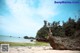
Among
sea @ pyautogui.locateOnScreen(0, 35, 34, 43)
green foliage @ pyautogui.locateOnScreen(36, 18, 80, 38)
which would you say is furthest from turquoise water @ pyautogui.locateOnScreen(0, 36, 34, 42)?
green foliage @ pyautogui.locateOnScreen(36, 18, 80, 38)

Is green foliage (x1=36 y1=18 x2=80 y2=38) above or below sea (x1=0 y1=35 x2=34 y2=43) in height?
above

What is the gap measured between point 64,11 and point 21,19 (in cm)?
62

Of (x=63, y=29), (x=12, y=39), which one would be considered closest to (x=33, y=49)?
(x=12, y=39)

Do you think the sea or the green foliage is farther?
the green foliage

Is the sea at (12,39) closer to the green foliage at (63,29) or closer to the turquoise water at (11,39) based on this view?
the turquoise water at (11,39)

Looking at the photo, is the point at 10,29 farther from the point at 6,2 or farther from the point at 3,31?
the point at 6,2

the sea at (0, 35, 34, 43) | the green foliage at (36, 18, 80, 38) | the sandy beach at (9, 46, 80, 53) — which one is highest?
the green foliage at (36, 18, 80, 38)

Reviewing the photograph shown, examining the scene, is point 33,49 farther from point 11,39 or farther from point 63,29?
point 63,29

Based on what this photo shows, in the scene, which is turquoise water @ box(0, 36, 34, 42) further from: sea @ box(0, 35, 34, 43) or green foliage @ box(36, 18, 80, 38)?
green foliage @ box(36, 18, 80, 38)

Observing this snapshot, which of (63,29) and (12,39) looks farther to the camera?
(63,29)

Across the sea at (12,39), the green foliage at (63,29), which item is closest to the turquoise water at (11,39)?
the sea at (12,39)

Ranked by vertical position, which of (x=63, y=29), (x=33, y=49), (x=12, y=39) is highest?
(x=63, y=29)

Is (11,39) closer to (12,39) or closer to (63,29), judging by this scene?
(12,39)

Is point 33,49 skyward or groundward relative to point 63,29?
groundward
